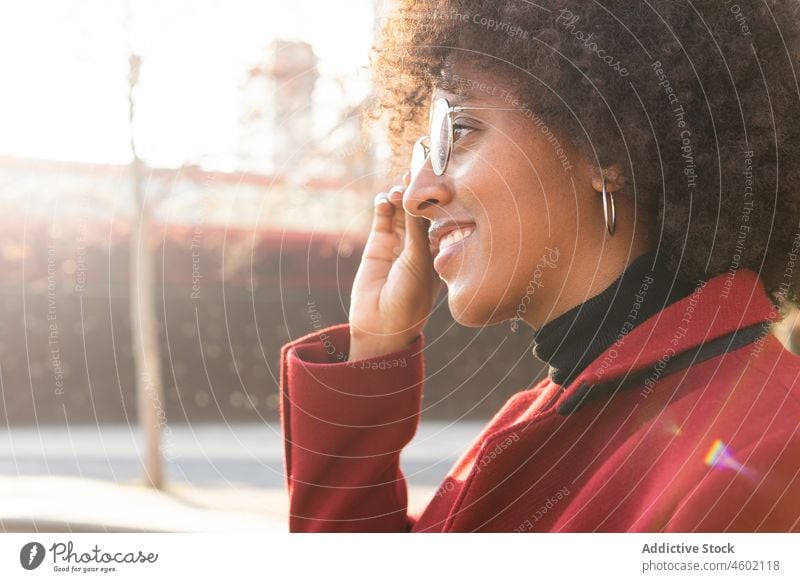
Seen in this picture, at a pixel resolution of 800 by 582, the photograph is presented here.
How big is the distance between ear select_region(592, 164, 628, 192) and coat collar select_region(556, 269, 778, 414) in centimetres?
17

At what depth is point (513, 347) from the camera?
948 cm

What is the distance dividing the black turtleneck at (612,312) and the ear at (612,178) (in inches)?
3.9

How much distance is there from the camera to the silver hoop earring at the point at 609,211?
123 cm

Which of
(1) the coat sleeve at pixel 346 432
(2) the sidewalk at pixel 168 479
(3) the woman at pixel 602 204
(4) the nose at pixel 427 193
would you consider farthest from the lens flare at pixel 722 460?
(2) the sidewalk at pixel 168 479

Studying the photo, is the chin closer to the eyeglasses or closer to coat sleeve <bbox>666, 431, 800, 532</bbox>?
the eyeglasses

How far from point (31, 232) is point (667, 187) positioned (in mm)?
8352

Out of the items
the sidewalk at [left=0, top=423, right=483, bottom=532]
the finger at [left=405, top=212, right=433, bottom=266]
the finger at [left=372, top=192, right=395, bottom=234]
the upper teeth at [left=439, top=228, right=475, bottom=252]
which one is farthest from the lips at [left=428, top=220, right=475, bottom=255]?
the sidewalk at [left=0, top=423, right=483, bottom=532]

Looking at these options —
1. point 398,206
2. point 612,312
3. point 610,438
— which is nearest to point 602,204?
point 612,312

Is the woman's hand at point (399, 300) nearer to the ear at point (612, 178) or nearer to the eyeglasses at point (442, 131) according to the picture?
the eyeglasses at point (442, 131)

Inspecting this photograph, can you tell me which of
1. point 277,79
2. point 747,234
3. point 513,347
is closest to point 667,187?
point 747,234

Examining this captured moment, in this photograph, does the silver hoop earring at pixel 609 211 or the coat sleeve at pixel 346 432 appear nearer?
the silver hoop earring at pixel 609 211

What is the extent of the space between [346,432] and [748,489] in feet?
2.32

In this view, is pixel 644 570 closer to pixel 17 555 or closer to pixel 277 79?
pixel 17 555

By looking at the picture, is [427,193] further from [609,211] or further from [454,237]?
[609,211]
